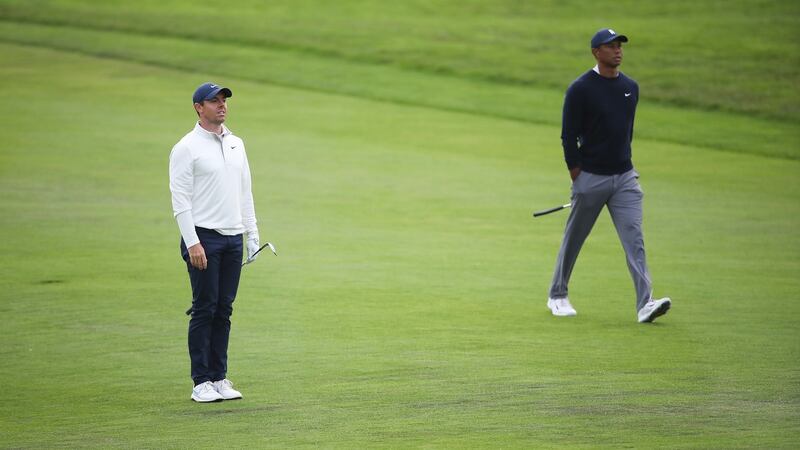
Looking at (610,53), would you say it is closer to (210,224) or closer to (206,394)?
(210,224)

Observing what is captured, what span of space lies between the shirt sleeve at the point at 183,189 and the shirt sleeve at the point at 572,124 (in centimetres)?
397

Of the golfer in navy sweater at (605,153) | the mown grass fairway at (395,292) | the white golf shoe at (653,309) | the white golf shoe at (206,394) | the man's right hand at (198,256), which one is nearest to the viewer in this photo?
the mown grass fairway at (395,292)

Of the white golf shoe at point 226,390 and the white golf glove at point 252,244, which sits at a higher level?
the white golf glove at point 252,244

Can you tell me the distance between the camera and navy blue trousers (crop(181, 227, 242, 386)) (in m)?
8.39

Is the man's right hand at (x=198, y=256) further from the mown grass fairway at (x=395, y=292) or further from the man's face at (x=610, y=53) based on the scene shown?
the man's face at (x=610, y=53)

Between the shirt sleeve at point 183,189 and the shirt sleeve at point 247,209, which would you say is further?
the shirt sleeve at point 247,209

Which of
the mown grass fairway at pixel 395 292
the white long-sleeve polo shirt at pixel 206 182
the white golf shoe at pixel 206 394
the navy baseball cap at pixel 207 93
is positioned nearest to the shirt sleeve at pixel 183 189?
the white long-sleeve polo shirt at pixel 206 182

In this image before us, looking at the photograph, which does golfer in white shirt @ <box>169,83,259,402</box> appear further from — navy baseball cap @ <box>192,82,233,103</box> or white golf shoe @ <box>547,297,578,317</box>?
white golf shoe @ <box>547,297,578,317</box>

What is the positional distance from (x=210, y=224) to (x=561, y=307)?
159 inches

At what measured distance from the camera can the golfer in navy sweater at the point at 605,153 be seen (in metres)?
10.8

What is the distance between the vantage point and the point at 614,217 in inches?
439

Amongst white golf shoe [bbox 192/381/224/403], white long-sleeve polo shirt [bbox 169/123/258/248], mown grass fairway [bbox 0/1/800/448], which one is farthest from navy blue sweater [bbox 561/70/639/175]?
white golf shoe [bbox 192/381/224/403]

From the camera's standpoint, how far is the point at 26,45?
108 ft

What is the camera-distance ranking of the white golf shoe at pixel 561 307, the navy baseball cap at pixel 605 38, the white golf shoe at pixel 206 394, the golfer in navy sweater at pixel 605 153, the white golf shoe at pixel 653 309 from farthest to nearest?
the white golf shoe at pixel 561 307, the golfer in navy sweater at pixel 605 153, the navy baseball cap at pixel 605 38, the white golf shoe at pixel 653 309, the white golf shoe at pixel 206 394
